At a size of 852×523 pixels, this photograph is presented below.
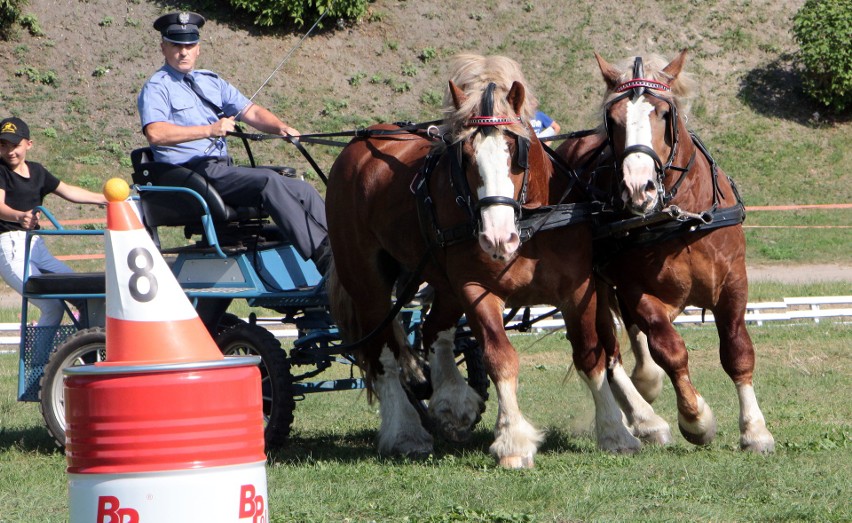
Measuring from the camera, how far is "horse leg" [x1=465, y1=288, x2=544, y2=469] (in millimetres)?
5723

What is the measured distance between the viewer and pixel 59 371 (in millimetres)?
7141

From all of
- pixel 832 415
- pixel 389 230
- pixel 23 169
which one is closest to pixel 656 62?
pixel 389 230

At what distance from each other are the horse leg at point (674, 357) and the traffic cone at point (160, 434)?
3214mm

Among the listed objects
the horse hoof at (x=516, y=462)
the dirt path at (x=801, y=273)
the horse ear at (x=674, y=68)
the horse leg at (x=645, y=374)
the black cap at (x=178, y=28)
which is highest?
the black cap at (x=178, y=28)

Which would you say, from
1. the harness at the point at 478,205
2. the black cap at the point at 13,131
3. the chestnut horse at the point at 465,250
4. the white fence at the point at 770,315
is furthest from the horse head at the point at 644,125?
the white fence at the point at 770,315

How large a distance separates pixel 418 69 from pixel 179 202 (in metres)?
19.0

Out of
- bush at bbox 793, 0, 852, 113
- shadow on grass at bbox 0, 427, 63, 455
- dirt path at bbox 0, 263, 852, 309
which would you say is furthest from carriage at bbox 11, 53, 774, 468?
bush at bbox 793, 0, 852, 113

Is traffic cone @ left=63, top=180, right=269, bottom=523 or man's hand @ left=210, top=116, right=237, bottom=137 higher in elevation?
man's hand @ left=210, top=116, right=237, bottom=137

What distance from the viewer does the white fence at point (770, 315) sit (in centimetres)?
1283

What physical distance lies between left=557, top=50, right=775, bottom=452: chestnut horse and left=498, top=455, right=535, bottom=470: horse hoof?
0.93m

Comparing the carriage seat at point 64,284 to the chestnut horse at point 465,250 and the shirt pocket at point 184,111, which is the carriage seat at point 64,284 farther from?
the chestnut horse at point 465,250

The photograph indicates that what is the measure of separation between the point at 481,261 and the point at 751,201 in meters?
17.2

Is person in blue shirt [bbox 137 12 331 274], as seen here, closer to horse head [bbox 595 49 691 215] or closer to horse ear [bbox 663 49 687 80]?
horse head [bbox 595 49 691 215]

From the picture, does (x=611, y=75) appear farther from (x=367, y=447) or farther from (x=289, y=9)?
(x=289, y=9)
